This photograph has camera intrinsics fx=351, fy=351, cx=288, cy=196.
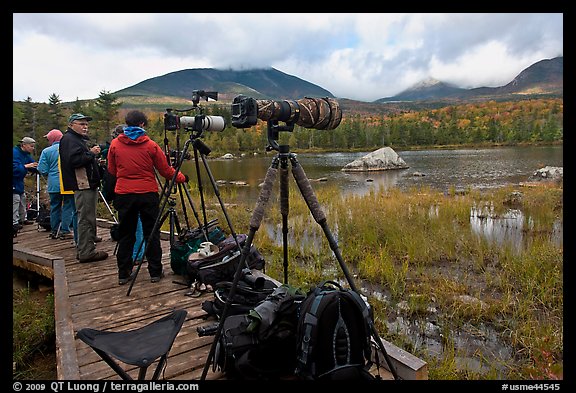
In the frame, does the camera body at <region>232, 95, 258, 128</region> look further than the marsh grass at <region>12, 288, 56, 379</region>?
No

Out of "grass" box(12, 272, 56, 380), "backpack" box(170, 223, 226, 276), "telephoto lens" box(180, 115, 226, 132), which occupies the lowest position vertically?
"grass" box(12, 272, 56, 380)

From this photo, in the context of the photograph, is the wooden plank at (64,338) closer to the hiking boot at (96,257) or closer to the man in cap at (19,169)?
the hiking boot at (96,257)

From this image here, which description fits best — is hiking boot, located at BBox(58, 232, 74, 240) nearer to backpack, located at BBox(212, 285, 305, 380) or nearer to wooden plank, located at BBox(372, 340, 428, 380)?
backpack, located at BBox(212, 285, 305, 380)

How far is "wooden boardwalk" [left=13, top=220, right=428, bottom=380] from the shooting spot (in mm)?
2424

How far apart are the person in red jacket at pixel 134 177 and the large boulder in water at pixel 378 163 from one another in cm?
2287

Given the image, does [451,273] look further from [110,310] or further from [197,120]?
[110,310]

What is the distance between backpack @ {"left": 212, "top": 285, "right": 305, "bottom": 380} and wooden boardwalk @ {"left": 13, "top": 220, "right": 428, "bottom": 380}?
23 centimetres

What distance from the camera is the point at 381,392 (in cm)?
206

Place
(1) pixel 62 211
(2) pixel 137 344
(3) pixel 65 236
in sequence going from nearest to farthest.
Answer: (2) pixel 137 344, (1) pixel 62 211, (3) pixel 65 236

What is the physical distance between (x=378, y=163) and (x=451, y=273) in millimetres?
21494

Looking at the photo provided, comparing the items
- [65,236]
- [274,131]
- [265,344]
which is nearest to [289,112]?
[274,131]

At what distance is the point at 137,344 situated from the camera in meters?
1.79

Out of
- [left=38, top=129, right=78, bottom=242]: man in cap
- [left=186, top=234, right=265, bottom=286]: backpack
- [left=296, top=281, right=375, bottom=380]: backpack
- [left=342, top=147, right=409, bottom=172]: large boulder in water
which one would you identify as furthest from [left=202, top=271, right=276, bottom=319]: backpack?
[left=342, top=147, right=409, bottom=172]: large boulder in water
